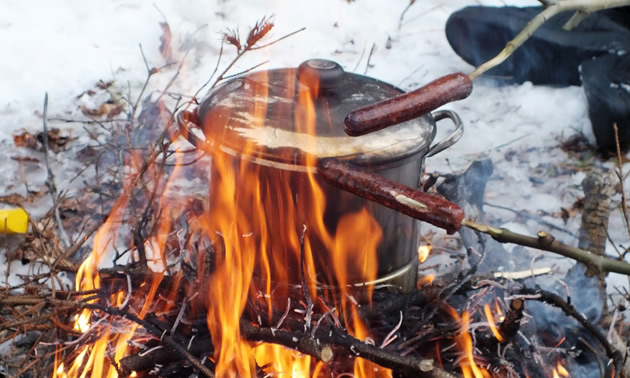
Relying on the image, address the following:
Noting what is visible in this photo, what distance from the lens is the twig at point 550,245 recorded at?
1805mm

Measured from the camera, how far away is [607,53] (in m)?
4.69

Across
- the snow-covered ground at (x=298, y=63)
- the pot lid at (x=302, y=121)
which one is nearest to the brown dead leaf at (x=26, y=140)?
the snow-covered ground at (x=298, y=63)

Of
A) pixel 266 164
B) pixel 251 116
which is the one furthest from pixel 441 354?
pixel 251 116

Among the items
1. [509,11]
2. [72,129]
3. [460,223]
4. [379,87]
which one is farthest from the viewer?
[509,11]

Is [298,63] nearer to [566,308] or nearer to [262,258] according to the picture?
[262,258]

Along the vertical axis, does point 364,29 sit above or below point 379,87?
above

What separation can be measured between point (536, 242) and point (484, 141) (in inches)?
106

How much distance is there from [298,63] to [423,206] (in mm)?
3562

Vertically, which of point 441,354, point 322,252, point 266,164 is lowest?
point 441,354

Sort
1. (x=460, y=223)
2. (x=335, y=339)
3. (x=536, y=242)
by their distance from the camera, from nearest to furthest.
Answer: (x=460, y=223) < (x=536, y=242) < (x=335, y=339)

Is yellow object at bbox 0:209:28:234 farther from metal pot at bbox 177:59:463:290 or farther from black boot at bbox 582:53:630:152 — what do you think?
black boot at bbox 582:53:630:152

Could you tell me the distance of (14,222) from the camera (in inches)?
126

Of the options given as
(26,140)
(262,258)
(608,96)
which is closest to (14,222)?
(26,140)

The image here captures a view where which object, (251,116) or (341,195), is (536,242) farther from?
(251,116)
